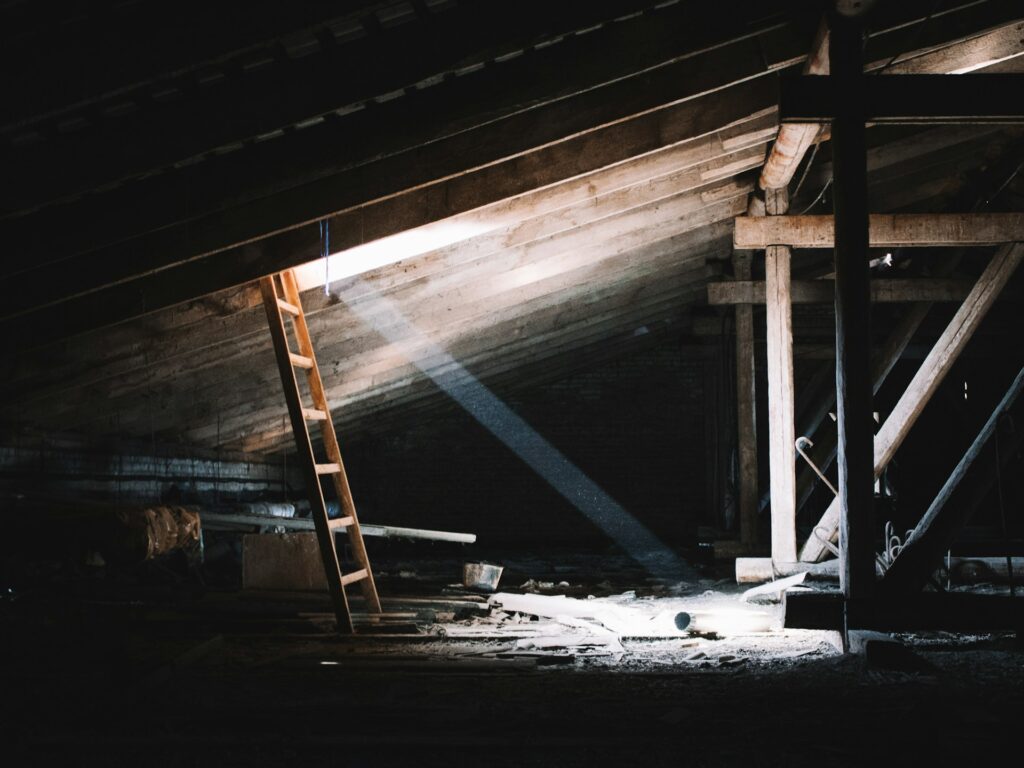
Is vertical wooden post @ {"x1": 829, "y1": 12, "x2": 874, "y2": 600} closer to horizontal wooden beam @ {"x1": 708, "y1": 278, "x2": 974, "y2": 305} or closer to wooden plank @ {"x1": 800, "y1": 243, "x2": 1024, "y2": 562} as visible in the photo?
wooden plank @ {"x1": 800, "y1": 243, "x2": 1024, "y2": 562}

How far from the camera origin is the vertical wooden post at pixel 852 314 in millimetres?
4113

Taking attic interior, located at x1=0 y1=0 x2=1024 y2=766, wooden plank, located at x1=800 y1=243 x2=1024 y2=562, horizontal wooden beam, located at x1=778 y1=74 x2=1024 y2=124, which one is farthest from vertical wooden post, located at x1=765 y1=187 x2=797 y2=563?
horizontal wooden beam, located at x1=778 y1=74 x2=1024 y2=124

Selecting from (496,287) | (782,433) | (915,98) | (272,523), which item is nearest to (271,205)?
(496,287)

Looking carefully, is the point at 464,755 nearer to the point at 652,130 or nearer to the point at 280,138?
the point at 280,138

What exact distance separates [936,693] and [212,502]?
24.2ft

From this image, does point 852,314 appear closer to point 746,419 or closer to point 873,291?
point 746,419

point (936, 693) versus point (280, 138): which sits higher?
point (280, 138)

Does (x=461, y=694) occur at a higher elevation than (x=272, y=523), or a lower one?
lower

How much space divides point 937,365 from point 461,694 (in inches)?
175

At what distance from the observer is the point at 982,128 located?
22.0 feet

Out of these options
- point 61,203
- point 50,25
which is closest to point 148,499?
point 61,203

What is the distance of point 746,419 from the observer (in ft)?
26.7

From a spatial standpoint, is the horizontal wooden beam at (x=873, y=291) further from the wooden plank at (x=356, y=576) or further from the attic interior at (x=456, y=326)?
the wooden plank at (x=356, y=576)

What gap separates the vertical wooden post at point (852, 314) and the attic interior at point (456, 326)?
2 centimetres
